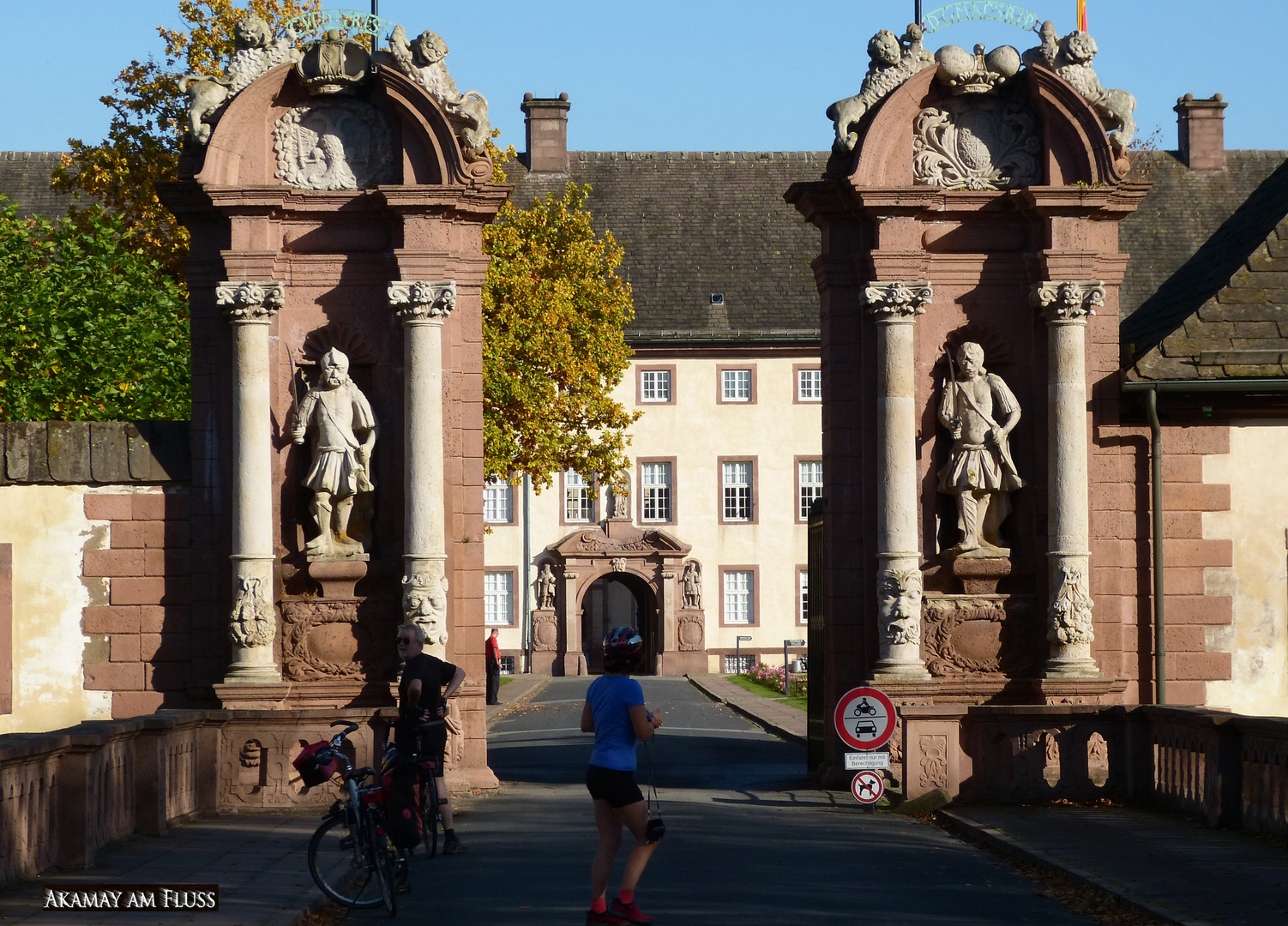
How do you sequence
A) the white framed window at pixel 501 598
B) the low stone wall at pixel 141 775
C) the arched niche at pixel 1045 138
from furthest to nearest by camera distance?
the white framed window at pixel 501 598 → the arched niche at pixel 1045 138 → the low stone wall at pixel 141 775

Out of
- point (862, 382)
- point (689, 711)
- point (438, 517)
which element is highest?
point (862, 382)

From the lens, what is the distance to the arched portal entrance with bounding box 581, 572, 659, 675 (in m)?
56.3

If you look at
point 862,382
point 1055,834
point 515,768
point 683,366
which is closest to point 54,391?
point 515,768

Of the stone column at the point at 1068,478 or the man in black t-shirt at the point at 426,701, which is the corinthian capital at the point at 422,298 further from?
the stone column at the point at 1068,478

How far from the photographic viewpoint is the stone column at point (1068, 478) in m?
17.3

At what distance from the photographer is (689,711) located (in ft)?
118

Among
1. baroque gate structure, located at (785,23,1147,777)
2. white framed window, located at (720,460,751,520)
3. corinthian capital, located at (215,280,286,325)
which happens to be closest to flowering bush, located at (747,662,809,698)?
white framed window, located at (720,460,751,520)

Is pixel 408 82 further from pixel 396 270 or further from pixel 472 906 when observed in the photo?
pixel 472 906

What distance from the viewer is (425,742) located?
1318 cm

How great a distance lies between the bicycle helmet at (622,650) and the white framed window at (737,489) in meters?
46.3

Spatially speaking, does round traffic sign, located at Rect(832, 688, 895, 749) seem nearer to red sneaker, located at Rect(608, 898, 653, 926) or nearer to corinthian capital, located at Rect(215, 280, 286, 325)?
red sneaker, located at Rect(608, 898, 653, 926)

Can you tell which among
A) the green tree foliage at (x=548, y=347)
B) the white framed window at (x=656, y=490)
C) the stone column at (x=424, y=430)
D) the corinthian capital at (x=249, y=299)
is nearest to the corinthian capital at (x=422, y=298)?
the stone column at (x=424, y=430)

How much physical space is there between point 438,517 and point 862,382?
165 inches

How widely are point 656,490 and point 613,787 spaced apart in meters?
46.4
